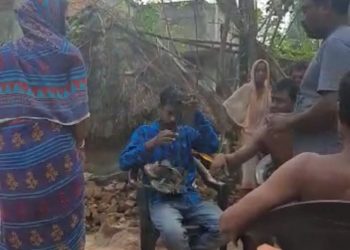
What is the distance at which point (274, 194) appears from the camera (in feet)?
5.95

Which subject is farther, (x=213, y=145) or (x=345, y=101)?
(x=213, y=145)

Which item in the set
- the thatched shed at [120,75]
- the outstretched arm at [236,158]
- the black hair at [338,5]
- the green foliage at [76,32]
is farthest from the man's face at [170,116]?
the green foliage at [76,32]

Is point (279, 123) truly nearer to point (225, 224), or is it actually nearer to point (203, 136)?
point (225, 224)

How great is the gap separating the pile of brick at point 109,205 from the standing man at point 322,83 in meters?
3.74

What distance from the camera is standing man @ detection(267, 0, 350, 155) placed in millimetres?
2818

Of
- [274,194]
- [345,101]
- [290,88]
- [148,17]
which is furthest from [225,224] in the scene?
[148,17]

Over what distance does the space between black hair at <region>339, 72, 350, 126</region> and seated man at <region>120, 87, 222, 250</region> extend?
Result: 8.03 feet

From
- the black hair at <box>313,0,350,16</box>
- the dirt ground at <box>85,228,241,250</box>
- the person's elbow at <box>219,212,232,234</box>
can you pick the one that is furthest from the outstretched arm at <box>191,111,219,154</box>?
the person's elbow at <box>219,212,232,234</box>

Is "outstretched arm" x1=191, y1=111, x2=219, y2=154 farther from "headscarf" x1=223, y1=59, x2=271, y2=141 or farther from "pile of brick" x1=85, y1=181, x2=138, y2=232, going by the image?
"headscarf" x1=223, y1=59, x2=271, y2=141

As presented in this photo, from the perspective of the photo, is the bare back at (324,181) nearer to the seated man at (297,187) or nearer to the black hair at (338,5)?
the seated man at (297,187)

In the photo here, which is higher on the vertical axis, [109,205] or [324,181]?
[324,181]

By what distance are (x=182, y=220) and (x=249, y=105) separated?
10.7 ft

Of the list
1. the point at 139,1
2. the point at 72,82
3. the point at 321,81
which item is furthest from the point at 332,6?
the point at 139,1

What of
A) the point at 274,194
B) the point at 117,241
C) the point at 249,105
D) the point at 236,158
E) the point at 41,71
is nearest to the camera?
the point at 274,194
